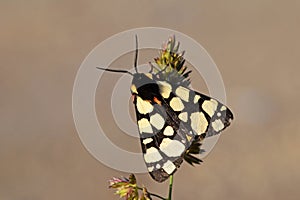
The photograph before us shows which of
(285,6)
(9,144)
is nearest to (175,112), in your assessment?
(9,144)

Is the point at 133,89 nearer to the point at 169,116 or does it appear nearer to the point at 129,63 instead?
the point at 169,116

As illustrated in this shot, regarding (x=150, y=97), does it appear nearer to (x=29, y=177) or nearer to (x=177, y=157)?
(x=177, y=157)

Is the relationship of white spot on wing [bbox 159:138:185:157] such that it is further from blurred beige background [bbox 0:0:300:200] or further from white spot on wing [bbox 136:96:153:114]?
blurred beige background [bbox 0:0:300:200]

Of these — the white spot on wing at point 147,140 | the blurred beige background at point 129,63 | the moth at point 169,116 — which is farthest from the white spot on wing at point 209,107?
the blurred beige background at point 129,63

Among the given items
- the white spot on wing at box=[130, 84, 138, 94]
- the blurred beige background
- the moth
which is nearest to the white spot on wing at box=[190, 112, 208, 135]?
the moth

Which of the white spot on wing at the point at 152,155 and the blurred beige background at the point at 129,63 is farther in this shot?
the blurred beige background at the point at 129,63

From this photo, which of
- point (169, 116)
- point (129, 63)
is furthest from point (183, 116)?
Result: point (129, 63)

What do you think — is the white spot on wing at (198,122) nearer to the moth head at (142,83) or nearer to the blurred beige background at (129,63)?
the moth head at (142,83)
